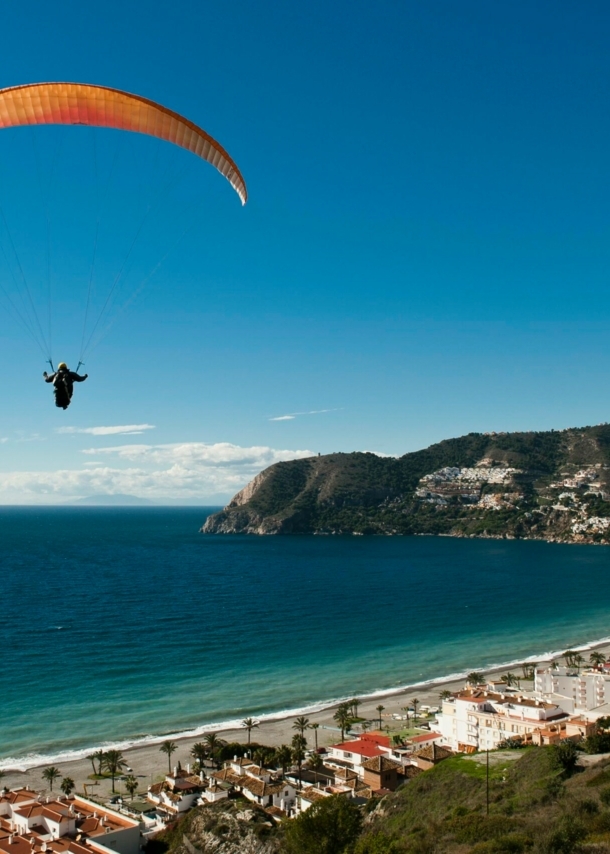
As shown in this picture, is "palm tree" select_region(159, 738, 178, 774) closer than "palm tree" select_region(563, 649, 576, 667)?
Yes

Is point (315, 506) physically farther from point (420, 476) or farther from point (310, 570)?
point (310, 570)

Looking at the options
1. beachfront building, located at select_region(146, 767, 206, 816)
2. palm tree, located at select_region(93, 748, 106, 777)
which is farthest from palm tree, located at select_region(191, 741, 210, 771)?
palm tree, located at select_region(93, 748, 106, 777)

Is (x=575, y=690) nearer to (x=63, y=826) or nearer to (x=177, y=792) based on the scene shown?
(x=177, y=792)

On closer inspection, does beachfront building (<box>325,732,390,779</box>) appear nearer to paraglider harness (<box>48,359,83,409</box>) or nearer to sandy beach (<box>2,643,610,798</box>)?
sandy beach (<box>2,643,610,798</box>)

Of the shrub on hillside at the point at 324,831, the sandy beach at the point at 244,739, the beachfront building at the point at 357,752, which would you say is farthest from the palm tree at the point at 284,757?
the shrub on hillside at the point at 324,831

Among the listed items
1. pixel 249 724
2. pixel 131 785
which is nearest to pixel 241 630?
pixel 249 724

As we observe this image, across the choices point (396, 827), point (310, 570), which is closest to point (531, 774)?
point (396, 827)
